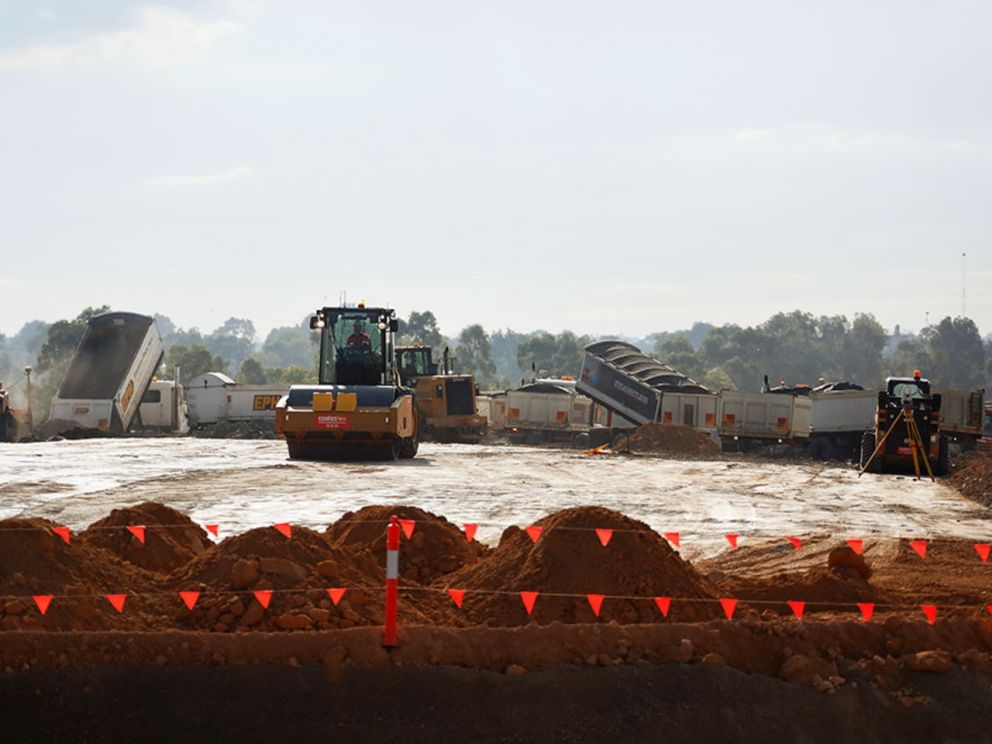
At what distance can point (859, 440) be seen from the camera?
37531 mm

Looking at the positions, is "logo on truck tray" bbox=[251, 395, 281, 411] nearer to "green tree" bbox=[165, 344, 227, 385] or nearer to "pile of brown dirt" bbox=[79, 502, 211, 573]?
"pile of brown dirt" bbox=[79, 502, 211, 573]

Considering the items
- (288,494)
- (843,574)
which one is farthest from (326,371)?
(843,574)

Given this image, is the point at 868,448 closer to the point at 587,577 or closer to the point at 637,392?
the point at 637,392

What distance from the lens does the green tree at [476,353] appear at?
151875mm

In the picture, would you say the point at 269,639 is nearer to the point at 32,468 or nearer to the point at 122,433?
the point at 32,468

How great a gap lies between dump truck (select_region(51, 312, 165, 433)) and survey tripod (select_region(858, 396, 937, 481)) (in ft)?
85.0

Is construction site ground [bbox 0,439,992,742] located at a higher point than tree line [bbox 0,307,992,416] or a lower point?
lower

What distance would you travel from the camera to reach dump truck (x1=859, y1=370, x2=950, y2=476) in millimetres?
29031

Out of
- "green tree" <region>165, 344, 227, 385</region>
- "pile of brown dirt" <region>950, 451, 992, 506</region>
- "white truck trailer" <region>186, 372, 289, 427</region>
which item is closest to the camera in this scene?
"pile of brown dirt" <region>950, 451, 992, 506</region>

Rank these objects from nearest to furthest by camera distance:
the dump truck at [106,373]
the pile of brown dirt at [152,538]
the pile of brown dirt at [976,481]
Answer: the pile of brown dirt at [152,538] → the pile of brown dirt at [976,481] → the dump truck at [106,373]

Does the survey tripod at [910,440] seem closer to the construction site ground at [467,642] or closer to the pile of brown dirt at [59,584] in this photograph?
the construction site ground at [467,642]

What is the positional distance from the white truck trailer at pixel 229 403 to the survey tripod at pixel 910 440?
2743 centimetres

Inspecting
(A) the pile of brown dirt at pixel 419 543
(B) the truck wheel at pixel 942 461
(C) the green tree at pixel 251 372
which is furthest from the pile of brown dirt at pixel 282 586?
(C) the green tree at pixel 251 372

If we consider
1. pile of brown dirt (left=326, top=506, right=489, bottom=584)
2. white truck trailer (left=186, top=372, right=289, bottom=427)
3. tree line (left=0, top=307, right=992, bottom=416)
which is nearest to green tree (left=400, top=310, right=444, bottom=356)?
tree line (left=0, top=307, right=992, bottom=416)
